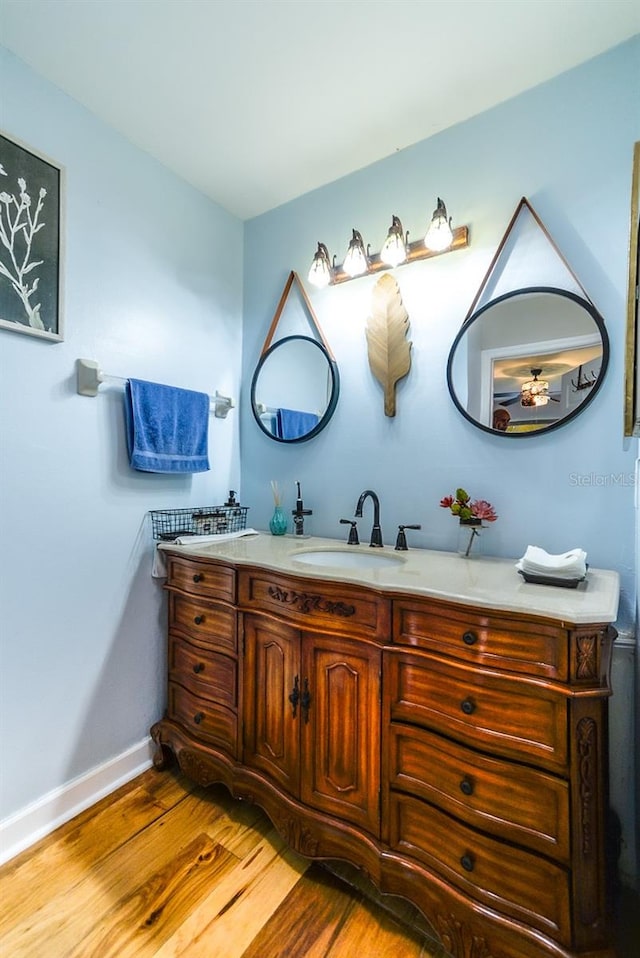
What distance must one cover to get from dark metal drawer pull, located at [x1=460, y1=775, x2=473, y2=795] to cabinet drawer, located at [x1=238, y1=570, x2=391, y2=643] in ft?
1.15

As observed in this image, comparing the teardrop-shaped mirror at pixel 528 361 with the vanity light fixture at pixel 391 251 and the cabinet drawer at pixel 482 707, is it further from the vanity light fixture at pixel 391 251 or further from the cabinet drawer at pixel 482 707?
the cabinet drawer at pixel 482 707

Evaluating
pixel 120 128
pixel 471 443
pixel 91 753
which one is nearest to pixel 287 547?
pixel 471 443

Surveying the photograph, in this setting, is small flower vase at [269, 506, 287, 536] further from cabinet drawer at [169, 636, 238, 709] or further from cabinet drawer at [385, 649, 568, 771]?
cabinet drawer at [385, 649, 568, 771]

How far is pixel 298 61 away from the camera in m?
1.34

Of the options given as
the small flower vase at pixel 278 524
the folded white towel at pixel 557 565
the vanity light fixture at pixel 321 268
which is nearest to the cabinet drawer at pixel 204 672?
the small flower vase at pixel 278 524

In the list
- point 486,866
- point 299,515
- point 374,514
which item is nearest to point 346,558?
point 374,514

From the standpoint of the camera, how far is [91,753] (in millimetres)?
1526

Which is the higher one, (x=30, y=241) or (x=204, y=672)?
(x=30, y=241)

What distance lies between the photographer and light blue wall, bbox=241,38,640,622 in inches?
50.4

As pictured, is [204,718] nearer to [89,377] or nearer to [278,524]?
[278,524]

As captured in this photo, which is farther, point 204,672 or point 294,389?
point 294,389

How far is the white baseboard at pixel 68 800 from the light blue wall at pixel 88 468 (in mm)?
35

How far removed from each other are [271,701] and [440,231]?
1717 millimetres

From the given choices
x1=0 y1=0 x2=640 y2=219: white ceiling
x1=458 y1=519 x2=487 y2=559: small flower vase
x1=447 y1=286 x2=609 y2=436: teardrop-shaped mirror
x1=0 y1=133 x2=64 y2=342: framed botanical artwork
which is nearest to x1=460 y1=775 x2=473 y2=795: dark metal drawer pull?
x1=458 y1=519 x2=487 y2=559: small flower vase
